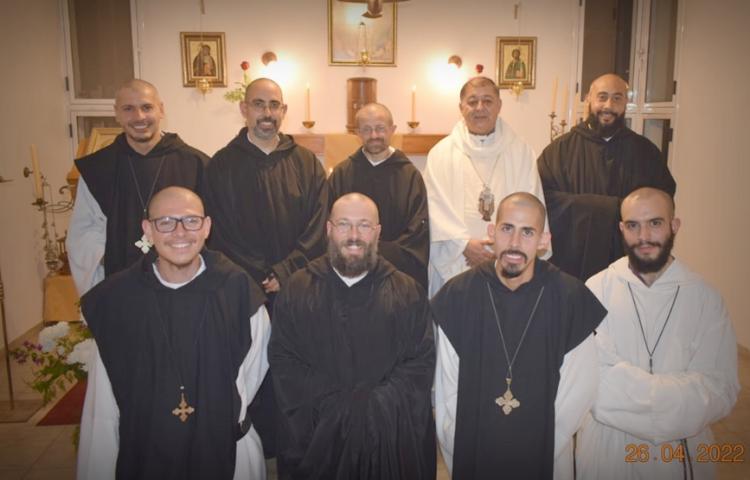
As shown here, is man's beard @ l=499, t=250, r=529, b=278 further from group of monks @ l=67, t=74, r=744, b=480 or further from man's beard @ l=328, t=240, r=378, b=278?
man's beard @ l=328, t=240, r=378, b=278

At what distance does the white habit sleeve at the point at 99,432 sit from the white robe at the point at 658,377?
2.43 metres

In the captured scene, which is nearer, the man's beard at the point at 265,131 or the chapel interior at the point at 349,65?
the man's beard at the point at 265,131

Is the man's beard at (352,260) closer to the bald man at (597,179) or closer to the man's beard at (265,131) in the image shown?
the man's beard at (265,131)

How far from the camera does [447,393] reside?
325 centimetres

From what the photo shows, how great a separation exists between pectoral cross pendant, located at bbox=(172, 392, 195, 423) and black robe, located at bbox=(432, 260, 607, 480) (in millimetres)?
1340

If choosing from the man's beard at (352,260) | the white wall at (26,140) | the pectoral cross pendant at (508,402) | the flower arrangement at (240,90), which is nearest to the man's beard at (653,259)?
the pectoral cross pendant at (508,402)

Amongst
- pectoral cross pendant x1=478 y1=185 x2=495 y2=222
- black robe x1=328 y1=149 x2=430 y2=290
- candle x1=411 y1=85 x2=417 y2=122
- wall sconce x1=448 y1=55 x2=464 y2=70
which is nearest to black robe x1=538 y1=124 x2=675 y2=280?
pectoral cross pendant x1=478 y1=185 x2=495 y2=222

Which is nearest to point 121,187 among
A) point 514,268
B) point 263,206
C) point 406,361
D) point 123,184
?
point 123,184

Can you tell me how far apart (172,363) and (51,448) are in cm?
219

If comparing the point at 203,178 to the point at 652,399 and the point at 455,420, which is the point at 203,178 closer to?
the point at 455,420

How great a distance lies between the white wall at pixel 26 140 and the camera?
21.2 feet

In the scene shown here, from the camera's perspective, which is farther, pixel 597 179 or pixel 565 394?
pixel 597 179

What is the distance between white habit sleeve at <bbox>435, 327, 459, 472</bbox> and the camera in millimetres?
3227

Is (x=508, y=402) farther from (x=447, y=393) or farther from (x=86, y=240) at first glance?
(x=86, y=240)
